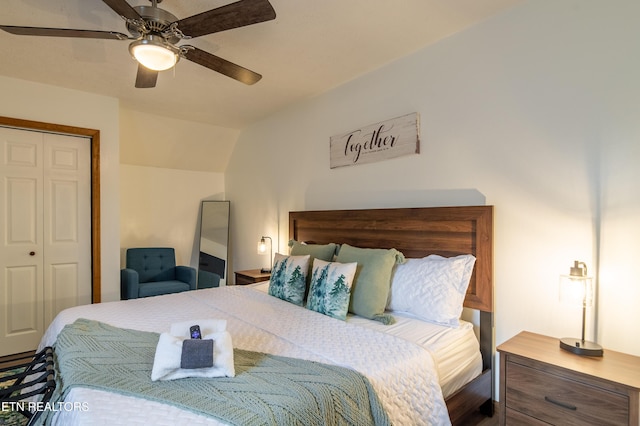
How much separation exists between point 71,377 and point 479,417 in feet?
6.97

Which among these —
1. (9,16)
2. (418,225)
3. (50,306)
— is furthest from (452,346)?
(50,306)

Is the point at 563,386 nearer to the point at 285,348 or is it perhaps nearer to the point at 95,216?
the point at 285,348

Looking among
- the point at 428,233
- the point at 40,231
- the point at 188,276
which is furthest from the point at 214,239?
the point at 428,233

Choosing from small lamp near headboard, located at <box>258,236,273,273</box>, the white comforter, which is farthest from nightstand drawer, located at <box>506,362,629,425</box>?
small lamp near headboard, located at <box>258,236,273,273</box>

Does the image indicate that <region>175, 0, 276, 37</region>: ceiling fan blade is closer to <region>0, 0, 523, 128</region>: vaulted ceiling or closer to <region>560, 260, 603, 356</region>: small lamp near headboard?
<region>0, 0, 523, 128</region>: vaulted ceiling

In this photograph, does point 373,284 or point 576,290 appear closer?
point 576,290

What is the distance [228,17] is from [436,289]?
1.88 m

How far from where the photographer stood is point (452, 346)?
72.1 inches

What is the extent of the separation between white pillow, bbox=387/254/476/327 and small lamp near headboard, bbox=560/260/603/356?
509 mm

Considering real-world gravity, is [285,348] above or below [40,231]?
below

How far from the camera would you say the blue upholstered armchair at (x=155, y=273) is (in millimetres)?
3766

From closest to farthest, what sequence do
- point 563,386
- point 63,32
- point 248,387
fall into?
point 248,387
point 563,386
point 63,32

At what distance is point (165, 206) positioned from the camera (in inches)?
186

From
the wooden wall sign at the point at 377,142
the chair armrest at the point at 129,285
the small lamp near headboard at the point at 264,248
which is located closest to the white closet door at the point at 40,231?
the chair armrest at the point at 129,285
